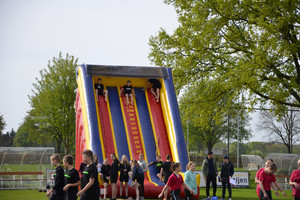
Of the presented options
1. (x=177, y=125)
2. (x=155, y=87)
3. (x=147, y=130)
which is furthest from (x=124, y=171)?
(x=155, y=87)

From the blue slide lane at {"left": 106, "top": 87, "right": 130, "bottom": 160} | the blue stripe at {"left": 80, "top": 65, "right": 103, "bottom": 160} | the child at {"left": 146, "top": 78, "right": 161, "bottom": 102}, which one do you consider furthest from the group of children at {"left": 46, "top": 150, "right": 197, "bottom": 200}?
the child at {"left": 146, "top": 78, "right": 161, "bottom": 102}

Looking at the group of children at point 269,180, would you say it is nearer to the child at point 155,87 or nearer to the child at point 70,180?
the child at point 70,180

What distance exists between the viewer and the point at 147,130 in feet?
54.1

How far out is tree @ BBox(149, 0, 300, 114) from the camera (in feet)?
59.8

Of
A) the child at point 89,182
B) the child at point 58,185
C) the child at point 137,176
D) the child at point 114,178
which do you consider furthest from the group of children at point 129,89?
the child at point 89,182

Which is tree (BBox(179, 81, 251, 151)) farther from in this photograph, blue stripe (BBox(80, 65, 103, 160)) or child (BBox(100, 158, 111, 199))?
child (BBox(100, 158, 111, 199))

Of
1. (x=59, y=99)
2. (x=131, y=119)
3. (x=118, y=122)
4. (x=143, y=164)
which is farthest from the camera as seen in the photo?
(x=59, y=99)

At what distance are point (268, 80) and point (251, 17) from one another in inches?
135

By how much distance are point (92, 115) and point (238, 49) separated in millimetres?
9287

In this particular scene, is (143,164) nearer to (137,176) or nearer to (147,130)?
(137,176)

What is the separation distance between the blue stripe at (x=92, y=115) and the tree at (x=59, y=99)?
19.4 metres

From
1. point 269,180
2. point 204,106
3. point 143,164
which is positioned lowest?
point 269,180

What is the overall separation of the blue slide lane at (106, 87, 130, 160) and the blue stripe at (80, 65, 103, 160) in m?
1.40

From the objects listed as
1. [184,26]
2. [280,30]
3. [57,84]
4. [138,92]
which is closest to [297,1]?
[280,30]
